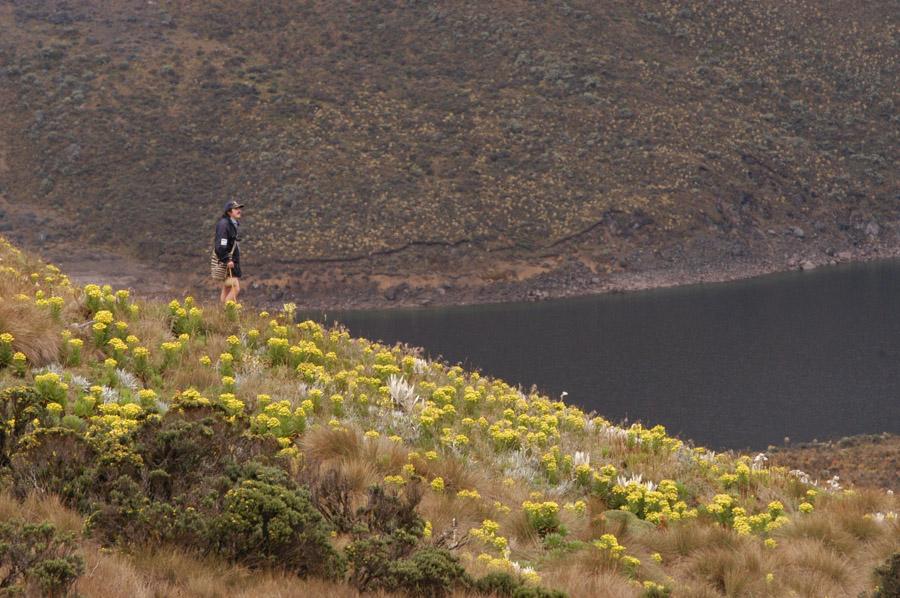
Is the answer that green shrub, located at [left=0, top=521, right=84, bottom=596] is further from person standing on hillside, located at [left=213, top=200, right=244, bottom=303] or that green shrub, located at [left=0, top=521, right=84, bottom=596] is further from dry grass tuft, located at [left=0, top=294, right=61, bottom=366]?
person standing on hillside, located at [left=213, top=200, right=244, bottom=303]

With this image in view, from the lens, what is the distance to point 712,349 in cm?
4850

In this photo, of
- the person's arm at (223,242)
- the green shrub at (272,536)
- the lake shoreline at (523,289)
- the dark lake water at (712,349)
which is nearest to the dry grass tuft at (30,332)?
the green shrub at (272,536)

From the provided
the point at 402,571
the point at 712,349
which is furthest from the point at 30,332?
the point at 712,349

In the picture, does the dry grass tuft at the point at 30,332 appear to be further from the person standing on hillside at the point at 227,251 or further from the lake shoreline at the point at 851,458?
the lake shoreline at the point at 851,458

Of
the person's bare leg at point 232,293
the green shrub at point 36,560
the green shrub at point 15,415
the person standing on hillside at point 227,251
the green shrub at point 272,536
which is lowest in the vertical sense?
the green shrub at point 272,536

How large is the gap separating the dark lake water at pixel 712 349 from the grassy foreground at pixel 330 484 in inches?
843

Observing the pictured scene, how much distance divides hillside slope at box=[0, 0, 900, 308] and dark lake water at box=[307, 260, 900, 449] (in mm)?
6117

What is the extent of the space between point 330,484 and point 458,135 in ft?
246

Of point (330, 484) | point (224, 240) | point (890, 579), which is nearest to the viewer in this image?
point (890, 579)

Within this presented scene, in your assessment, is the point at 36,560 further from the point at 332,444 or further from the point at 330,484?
the point at 332,444

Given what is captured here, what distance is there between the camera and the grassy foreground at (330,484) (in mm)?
5559

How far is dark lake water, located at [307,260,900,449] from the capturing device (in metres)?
37.2

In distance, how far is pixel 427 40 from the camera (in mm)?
89500

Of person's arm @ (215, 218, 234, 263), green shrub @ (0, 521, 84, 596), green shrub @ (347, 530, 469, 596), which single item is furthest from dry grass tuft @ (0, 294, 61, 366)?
person's arm @ (215, 218, 234, 263)
